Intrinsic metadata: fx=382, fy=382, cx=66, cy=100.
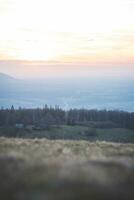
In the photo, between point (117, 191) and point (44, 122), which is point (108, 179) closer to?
point (117, 191)

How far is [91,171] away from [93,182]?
1337 mm

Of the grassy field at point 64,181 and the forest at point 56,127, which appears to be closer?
the grassy field at point 64,181

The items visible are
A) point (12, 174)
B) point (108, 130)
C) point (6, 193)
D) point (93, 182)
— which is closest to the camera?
point (6, 193)

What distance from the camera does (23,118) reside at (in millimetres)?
183375

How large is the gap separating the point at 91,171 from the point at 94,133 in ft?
498

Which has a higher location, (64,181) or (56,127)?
(64,181)

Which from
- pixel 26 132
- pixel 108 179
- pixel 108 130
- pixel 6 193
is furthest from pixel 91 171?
pixel 108 130

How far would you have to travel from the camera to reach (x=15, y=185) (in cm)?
1055

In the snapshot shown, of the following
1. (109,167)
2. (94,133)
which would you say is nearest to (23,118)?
(94,133)

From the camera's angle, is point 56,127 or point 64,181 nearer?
point 64,181

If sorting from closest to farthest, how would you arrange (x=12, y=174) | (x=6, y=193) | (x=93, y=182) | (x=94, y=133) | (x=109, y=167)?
1. (x=6, y=193)
2. (x=93, y=182)
3. (x=12, y=174)
4. (x=109, y=167)
5. (x=94, y=133)

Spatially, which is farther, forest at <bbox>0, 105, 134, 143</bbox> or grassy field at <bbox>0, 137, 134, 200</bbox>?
forest at <bbox>0, 105, 134, 143</bbox>

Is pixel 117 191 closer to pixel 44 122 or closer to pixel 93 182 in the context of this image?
pixel 93 182

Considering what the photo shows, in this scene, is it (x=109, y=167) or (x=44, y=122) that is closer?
(x=109, y=167)
